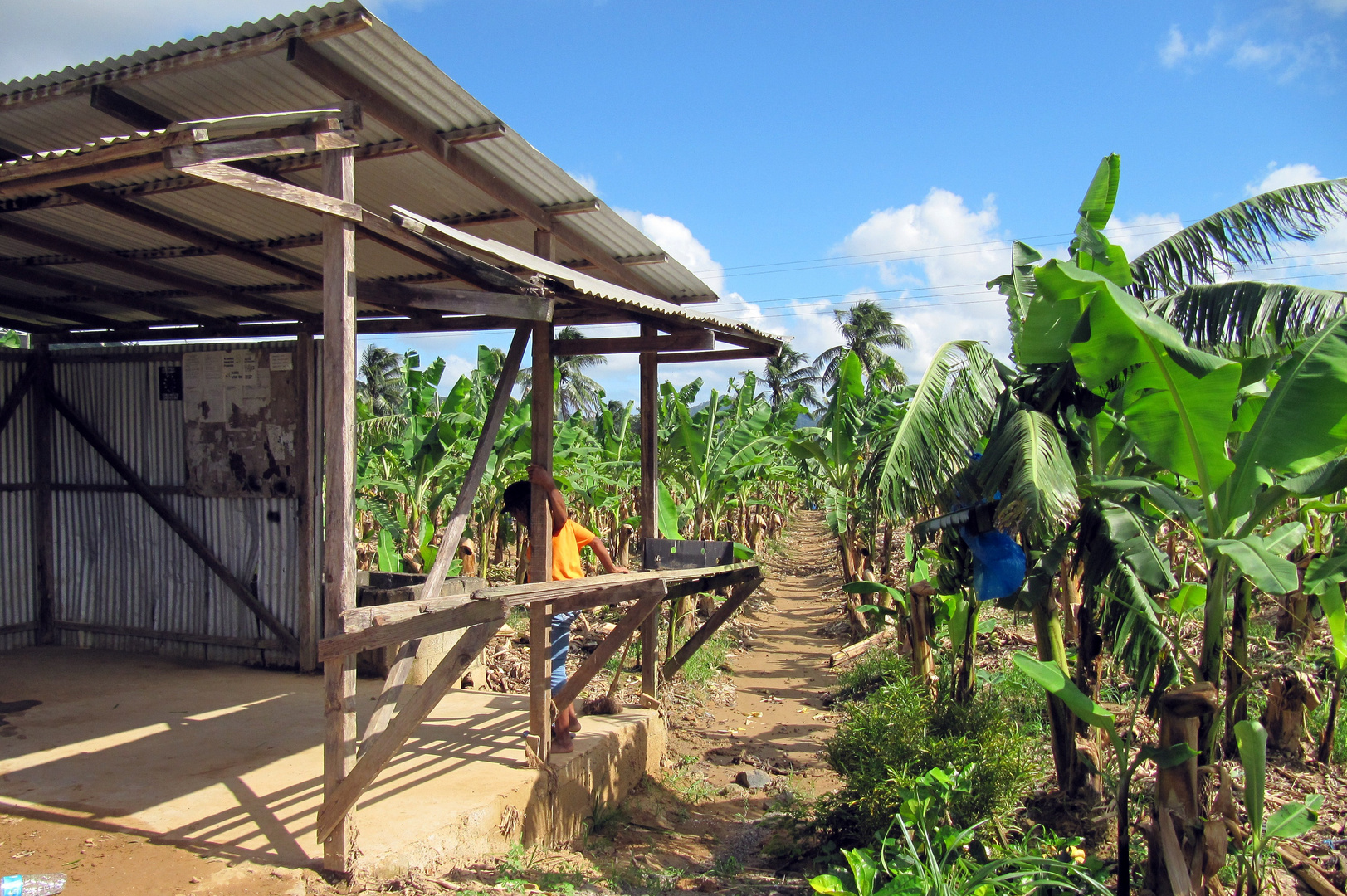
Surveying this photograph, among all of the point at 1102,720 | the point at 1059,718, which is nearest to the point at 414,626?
the point at 1102,720

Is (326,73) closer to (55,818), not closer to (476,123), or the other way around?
(476,123)

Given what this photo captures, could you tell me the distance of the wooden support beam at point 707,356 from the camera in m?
6.71

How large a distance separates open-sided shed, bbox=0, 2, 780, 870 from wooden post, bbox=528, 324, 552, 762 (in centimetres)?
2

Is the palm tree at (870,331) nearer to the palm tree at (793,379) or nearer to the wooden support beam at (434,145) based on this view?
the palm tree at (793,379)

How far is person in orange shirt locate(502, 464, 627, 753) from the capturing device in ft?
17.9

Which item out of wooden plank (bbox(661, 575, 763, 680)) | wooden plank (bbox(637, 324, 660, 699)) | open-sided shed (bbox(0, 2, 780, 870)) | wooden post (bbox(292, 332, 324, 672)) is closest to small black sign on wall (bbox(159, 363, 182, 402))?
open-sided shed (bbox(0, 2, 780, 870))

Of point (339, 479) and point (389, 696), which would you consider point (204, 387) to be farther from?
point (339, 479)

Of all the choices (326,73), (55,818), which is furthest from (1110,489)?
(55,818)

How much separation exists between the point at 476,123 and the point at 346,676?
2.76m

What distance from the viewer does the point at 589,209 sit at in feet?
17.8

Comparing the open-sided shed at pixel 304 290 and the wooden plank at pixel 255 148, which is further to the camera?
the open-sided shed at pixel 304 290

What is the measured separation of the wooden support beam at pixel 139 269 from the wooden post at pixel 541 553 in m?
2.97

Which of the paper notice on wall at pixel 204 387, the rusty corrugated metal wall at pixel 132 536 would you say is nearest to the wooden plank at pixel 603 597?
the rusty corrugated metal wall at pixel 132 536

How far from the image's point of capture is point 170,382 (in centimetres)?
753
